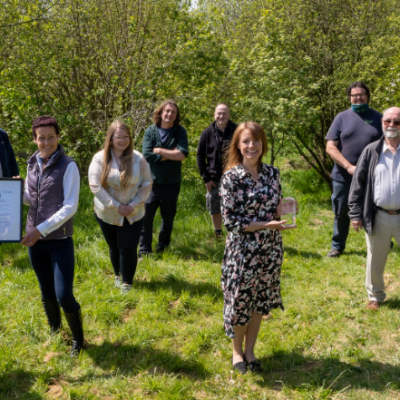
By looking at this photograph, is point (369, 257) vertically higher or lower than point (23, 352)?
higher

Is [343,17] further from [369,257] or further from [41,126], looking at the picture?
[41,126]

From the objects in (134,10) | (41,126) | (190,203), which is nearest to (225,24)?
(134,10)

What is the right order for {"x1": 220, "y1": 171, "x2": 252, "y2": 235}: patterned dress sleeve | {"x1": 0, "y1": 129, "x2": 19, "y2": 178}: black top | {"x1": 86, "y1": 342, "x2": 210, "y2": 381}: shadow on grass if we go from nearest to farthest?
{"x1": 220, "y1": 171, "x2": 252, "y2": 235}: patterned dress sleeve < {"x1": 86, "y1": 342, "x2": 210, "y2": 381}: shadow on grass < {"x1": 0, "y1": 129, "x2": 19, "y2": 178}: black top

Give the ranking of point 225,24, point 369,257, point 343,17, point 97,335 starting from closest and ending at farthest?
point 97,335 < point 369,257 < point 343,17 < point 225,24

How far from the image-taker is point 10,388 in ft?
10.7

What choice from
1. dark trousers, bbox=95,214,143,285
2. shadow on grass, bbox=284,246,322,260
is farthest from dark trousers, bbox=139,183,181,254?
shadow on grass, bbox=284,246,322,260

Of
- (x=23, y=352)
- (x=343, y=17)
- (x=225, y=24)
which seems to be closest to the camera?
(x=23, y=352)

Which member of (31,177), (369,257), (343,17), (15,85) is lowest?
(369,257)

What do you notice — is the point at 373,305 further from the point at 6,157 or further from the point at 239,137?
the point at 6,157

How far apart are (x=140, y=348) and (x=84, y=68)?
6457 millimetres

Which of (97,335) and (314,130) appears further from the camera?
(314,130)

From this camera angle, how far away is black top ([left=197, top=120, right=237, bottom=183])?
5.98m

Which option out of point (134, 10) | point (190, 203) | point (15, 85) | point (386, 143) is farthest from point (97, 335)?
point (134, 10)

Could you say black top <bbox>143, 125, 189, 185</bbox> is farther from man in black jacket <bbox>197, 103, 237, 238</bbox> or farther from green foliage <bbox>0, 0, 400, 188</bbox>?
green foliage <bbox>0, 0, 400, 188</bbox>
